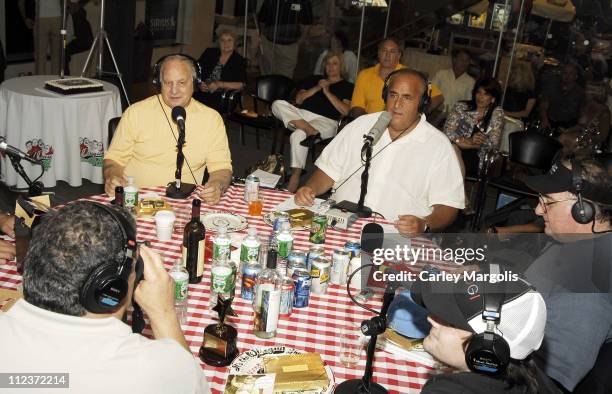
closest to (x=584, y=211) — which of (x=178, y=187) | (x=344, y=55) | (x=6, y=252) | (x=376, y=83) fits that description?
(x=178, y=187)

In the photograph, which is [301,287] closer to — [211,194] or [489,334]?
[489,334]

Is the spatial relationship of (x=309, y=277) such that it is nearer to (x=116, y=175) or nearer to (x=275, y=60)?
(x=116, y=175)

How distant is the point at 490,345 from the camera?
5.22 ft

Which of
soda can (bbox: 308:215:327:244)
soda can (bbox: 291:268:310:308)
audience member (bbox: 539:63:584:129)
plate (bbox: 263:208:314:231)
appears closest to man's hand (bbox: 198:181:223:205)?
plate (bbox: 263:208:314:231)

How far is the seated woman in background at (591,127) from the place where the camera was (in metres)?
6.36

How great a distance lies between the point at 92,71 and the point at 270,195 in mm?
6270

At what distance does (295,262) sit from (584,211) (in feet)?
4.31

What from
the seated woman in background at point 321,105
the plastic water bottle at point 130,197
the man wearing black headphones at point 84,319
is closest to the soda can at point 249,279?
the man wearing black headphones at point 84,319

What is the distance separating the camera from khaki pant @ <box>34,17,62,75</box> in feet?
28.3

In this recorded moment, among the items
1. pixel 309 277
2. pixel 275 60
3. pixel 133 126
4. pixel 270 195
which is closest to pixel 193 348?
pixel 309 277

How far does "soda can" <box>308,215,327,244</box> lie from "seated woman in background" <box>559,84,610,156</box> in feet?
12.1

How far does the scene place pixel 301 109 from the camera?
266 inches

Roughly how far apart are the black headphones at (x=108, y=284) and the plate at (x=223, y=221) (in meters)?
1.41

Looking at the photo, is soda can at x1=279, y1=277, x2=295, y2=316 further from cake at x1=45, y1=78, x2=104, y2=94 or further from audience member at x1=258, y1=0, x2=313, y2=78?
audience member at x1=258, y1=0, x2=313, y2=78
